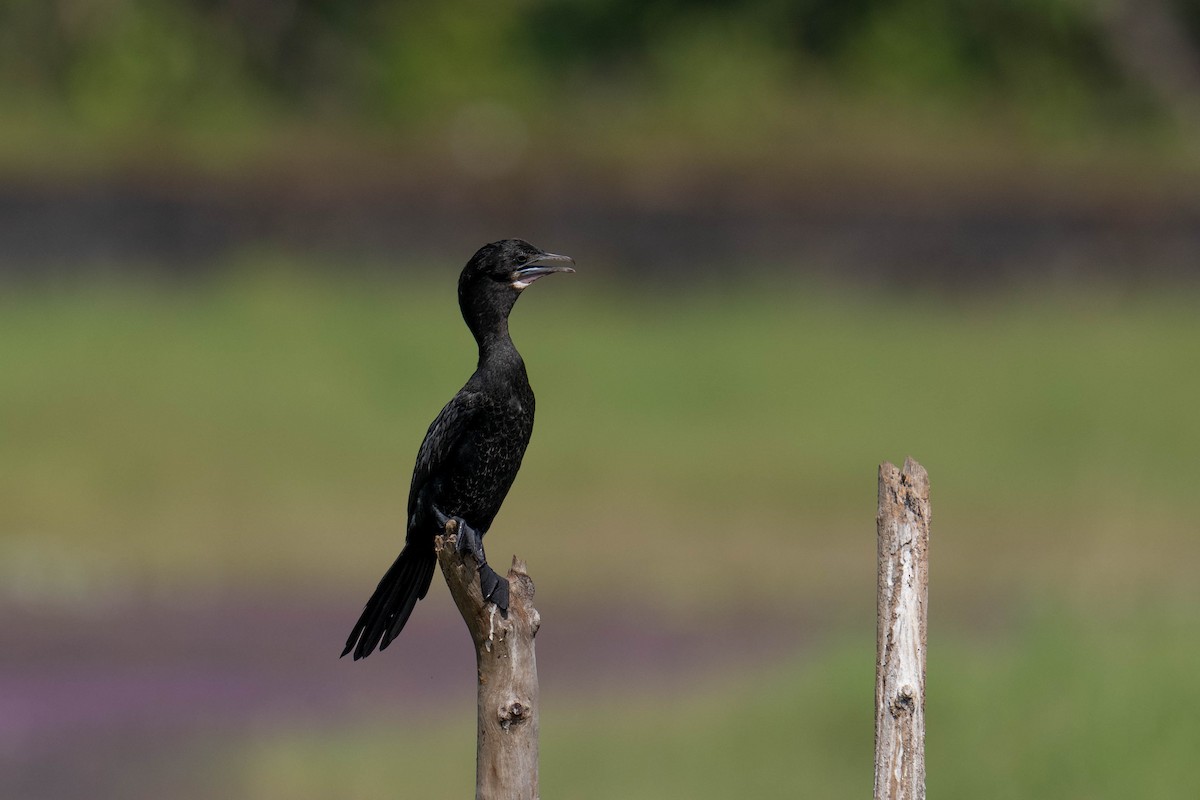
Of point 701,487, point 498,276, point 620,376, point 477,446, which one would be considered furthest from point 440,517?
point 620,376

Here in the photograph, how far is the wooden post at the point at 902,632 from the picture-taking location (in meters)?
4.54

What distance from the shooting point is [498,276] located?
14.8 feet

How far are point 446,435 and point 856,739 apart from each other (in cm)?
440

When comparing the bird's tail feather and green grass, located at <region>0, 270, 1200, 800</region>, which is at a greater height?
green grass, located at <region>0, 270, 1200, 800</region>

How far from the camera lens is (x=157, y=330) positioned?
52.8 ft

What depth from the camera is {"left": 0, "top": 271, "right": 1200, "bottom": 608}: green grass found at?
12789 mm

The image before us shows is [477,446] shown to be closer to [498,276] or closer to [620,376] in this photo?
[498,276]

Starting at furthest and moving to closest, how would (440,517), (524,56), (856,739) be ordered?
(524,56) < (856,739) < (440,517)

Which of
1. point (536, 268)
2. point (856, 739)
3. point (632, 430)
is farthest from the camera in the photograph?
point (632, 430)

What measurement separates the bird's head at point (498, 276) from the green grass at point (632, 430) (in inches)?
298

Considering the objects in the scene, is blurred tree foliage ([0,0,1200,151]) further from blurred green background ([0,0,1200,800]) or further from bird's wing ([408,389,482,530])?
bird's wing ([408,389,482,530])

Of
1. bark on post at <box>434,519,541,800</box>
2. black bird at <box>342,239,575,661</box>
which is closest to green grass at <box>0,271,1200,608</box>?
black bird at <box>342,239,575,661</box>

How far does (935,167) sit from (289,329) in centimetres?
634

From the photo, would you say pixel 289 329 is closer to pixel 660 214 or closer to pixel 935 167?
pixel 660 214
